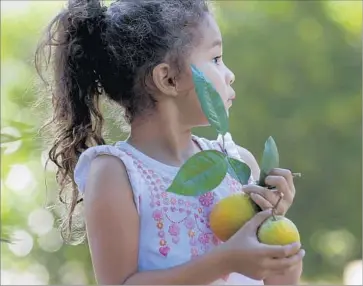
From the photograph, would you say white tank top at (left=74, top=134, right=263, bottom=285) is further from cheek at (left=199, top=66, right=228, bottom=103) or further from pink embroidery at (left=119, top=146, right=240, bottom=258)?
cheek at (left=199, top=66, right=228, bottom=103)

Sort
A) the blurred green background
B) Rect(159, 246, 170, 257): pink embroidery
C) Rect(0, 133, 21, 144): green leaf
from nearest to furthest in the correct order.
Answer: Rect(159, 246, 170, 257): pink embroidery
Rect(0, 133, 21, 144): green leaf
the blurred green background

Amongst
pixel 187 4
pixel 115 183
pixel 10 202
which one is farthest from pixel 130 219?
pixel 10 202

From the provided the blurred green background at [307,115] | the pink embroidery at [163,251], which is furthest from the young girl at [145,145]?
the blurred green background at [307,115]

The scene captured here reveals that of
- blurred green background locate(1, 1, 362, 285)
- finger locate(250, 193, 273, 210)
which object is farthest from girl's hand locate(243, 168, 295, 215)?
blurred green background locate(1, 1, 362, 285)

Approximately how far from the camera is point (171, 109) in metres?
0.89

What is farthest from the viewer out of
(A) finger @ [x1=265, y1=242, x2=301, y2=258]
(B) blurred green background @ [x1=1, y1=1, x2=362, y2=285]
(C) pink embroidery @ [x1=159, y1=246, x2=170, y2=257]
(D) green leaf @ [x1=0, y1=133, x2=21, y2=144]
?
(B) blurred green background @ [x1=1, y1=1, x2=362, y2=285]

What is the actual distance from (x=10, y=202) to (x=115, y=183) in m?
1.90

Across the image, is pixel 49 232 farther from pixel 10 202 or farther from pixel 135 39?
pixel 135 39

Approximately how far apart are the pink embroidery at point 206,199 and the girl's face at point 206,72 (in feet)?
0.30

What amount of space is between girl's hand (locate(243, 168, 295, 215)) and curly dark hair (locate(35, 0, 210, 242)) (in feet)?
0.65

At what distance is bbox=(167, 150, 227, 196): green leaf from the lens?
731 millimetres

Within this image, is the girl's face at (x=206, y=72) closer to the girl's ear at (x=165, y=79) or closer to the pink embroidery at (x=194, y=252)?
the girl's ear at (x=165, y=79)

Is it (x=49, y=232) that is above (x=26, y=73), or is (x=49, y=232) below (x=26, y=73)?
below

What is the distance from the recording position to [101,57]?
0.91m
